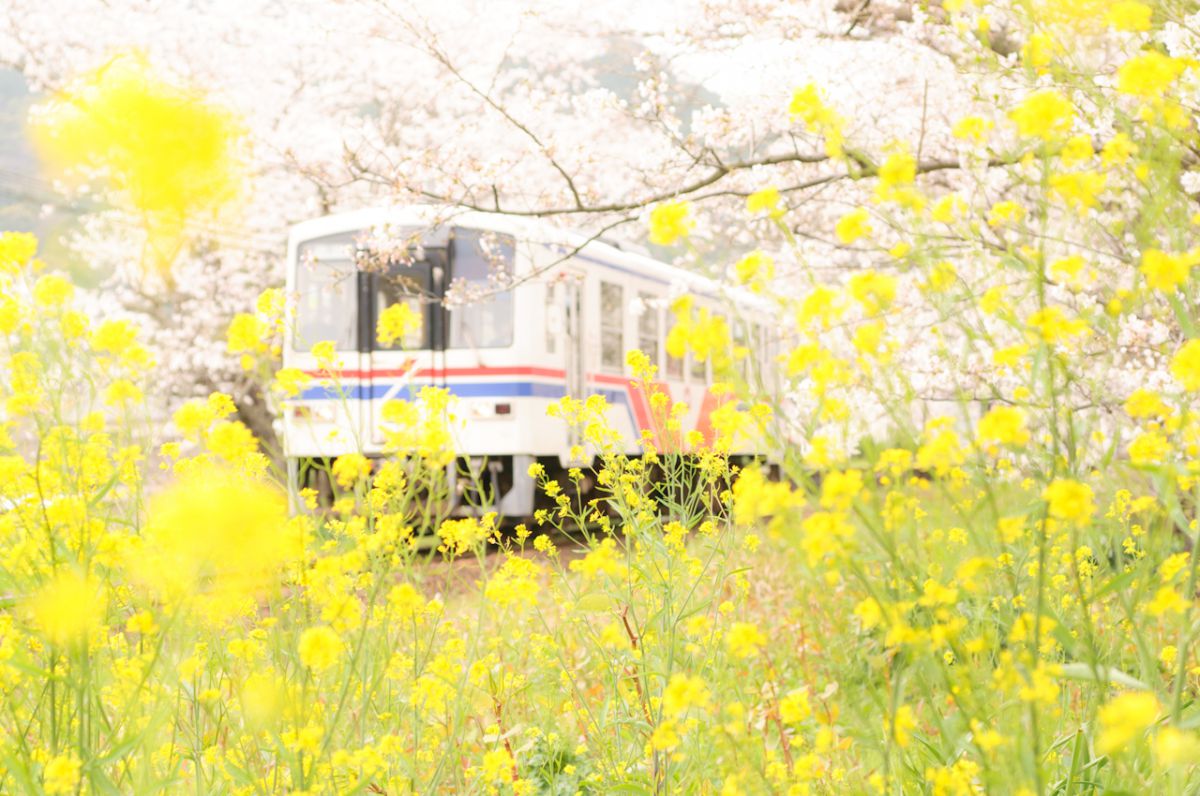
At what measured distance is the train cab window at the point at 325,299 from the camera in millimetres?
8273

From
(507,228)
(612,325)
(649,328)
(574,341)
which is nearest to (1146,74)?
(507,228)

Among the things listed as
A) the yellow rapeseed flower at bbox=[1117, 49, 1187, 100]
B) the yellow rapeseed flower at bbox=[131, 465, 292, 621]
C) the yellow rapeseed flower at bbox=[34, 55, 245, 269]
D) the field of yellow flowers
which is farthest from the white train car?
the yellow rapeseed flower at bbox=[1117, 49, 1187, 100]

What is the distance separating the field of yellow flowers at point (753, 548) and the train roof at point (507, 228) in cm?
358

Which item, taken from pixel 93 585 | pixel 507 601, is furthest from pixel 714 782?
pixel 93 585

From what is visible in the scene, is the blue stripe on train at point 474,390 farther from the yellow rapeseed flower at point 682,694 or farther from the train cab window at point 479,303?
the yellow rapeseed flower at point 682,694

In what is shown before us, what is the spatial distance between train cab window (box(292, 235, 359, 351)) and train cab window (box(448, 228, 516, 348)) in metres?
0.77

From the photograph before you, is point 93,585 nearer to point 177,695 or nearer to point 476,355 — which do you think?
point 177,695

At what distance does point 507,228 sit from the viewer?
764 centimetres

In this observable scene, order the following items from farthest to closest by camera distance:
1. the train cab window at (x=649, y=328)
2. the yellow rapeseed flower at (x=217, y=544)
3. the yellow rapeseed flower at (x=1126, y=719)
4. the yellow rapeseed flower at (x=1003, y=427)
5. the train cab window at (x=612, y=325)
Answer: the train cab window at (x=649, y=328) → the train cab window at (x=612, y=325) → the yellow rapeseed flower at (x=217, y=544) → the yellow rapeseed flower at (x=1003, y=427) → the yellow rapeseed flower at (x=1126, y=719)

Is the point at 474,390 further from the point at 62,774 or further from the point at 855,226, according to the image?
the point at 855,226

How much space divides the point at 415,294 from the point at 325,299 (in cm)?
83

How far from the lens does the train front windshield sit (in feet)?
26.4

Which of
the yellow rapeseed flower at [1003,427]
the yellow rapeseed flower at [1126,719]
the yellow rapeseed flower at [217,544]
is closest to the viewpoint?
the yellow rapeseed flower at [1126,719]

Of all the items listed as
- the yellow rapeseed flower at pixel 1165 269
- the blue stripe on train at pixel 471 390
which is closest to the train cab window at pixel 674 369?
the blue stripe on train at pixel 471 390
